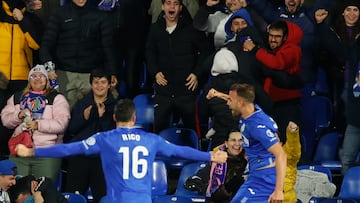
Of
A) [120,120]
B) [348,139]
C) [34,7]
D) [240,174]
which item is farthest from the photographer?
[34,7]

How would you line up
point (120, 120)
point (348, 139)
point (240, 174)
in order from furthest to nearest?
point (348, 139), point (240, 174), point (120, 120)

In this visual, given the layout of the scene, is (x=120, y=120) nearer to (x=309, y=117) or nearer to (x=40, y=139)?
(x=40, y=139)

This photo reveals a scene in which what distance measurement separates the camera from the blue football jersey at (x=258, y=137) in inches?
482

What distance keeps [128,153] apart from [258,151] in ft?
4.66

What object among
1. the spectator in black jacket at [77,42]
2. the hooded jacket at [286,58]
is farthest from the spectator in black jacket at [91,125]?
the hooded jacket at [286,58]

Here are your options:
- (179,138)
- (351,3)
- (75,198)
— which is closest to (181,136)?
(179,138)

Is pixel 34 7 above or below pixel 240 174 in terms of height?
above

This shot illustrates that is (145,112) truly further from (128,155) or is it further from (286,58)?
(128,155)

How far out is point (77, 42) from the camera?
15.3 metres

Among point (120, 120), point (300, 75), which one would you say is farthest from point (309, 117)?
point (120, 120)

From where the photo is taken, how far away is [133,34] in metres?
15.9

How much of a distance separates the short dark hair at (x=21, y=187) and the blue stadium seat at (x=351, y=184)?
3.37 meters

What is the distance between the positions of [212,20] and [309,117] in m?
1.64

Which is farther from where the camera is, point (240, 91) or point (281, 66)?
point (281, 66)
